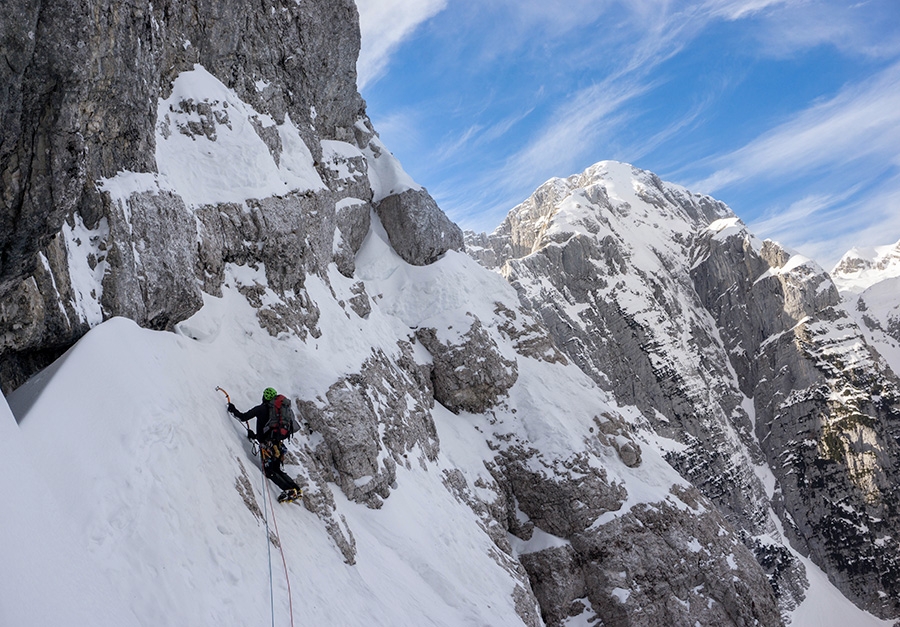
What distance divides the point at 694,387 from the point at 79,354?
92.1 metres

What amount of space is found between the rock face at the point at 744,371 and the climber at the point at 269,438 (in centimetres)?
7245

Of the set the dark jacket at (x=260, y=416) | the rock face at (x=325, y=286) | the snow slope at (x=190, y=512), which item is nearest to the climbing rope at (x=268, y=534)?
the snow slope at (x=190, y=512)

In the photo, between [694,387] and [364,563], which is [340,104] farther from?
[694,387]

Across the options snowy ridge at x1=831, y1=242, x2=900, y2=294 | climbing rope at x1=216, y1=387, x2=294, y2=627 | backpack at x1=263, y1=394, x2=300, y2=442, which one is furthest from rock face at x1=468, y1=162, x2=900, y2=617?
snowy ridge at x1=831, y1=242, x2=900, y2=294

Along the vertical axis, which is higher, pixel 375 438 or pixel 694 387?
pixel 694 387

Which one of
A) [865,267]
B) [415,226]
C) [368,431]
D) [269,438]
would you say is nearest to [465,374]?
[415,226]

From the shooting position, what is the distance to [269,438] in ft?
41.0

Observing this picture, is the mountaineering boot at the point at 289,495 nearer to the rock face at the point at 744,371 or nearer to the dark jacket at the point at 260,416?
the dark jacket at the point at 260,416

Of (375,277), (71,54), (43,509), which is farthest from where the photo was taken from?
(375,277)

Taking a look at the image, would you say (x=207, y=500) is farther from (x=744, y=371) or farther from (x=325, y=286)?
(x=744, y=371)

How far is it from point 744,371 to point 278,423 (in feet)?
340

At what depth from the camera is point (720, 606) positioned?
2942cm

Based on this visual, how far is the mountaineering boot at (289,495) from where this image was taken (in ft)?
41.6

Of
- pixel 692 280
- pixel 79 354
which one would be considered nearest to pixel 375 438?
pixel 79 354
